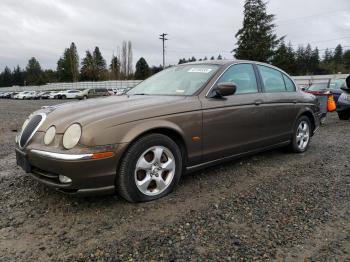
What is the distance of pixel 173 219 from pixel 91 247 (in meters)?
0.76

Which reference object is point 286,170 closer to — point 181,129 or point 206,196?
point 206,196

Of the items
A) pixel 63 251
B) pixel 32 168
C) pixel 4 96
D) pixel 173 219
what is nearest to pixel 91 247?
pixel 63 251

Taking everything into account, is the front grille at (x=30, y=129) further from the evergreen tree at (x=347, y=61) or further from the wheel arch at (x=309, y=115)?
the evergreen tree at (x=347, y=61)

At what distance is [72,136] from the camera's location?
2.76 meters

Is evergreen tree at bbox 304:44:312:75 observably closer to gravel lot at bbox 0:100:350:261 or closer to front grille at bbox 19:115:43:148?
gravel lot at bbox 0:100:350:261

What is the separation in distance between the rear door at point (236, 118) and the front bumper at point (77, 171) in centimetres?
120

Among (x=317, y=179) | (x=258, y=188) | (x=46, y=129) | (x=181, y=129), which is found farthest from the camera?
(x=317, y=179)

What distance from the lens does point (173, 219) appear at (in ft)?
9.09

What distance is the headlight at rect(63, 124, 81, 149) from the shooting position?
8.94 ft

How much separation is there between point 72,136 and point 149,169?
0.80 metres

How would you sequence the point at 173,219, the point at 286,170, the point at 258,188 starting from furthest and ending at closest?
the point at 286,170 < the point at 258,188 < the point at 173,219

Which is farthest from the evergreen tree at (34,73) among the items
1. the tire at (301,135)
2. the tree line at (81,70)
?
the tire at (301,135)

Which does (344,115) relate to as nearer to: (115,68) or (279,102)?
(279,102)

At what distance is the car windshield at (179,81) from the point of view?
3.76 m
